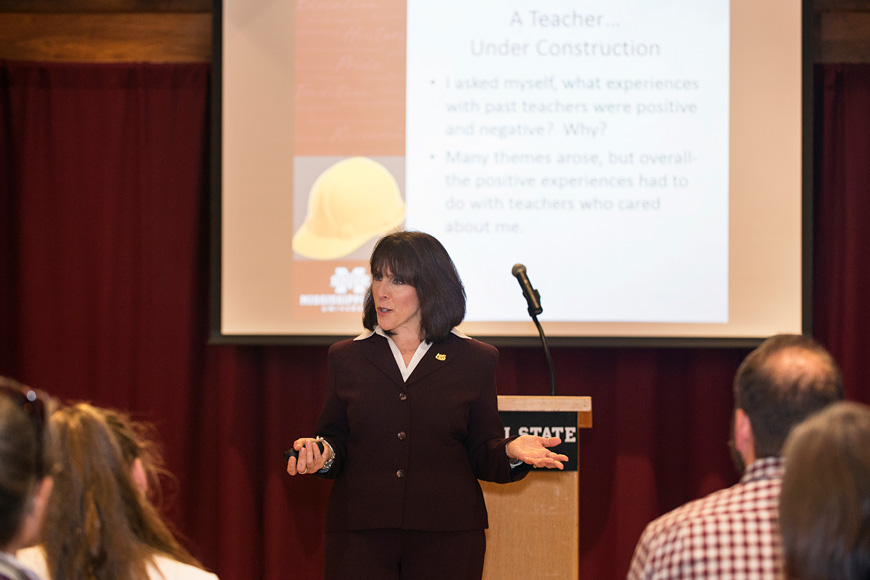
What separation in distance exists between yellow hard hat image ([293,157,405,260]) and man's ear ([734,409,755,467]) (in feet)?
7.67

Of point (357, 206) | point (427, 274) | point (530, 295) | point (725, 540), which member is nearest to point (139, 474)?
point (725, 540)

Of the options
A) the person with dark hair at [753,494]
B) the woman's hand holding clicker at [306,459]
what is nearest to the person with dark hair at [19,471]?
the person with dark hair at [753,494]

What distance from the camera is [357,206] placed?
142 inches

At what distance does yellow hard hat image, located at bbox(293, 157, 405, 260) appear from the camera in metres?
3.60

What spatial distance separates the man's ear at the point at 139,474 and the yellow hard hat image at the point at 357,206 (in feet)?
7.52

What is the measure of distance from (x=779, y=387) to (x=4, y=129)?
3.74 meters

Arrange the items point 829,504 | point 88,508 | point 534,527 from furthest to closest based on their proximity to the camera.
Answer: point 534,527
point 88,508
point 829,504

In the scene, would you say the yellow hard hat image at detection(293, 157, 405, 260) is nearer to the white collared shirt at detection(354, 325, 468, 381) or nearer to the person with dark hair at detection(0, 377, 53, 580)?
the white collared shirt at detection(354, 325, 468, 381)

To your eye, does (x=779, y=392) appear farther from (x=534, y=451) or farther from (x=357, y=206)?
(x=357, y=206)

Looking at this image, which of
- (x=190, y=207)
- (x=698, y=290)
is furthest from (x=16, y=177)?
(x=698, y=290)

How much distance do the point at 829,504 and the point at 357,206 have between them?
112 inches

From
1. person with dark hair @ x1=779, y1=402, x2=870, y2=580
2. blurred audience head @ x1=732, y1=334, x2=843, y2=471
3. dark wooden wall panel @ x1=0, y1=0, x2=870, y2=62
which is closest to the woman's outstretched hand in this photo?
blurred audience head @ x1=732, y1=334, x2=843, y2=471

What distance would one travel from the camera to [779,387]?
1.35 metres

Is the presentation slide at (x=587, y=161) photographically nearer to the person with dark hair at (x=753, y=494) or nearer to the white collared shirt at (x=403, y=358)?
the white collared shirt at (x=403, y=358)
